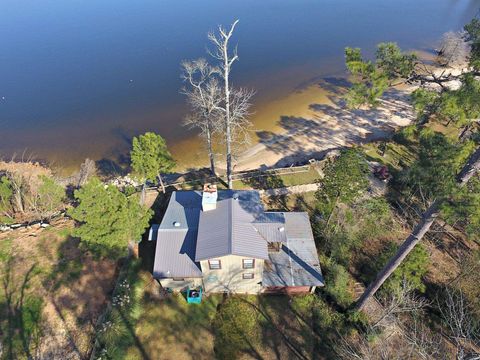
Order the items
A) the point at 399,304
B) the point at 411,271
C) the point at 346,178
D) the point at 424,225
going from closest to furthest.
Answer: the point at 424,225
the point at 399,304
the point at 411,271
the point at 346,178

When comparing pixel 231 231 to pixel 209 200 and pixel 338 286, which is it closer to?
pixel 209 200

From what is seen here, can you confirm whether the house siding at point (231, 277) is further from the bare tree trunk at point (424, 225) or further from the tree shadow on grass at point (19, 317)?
the tree shadow on grass at point (19, 317)

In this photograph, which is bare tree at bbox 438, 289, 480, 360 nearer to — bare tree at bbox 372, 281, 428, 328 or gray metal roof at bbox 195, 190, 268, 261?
bare tree at bbox 372, 281, 428, 328

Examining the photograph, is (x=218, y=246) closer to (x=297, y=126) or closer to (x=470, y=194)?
(x=470, y=194)

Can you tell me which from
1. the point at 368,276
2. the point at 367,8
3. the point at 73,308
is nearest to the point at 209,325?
the point at 73,308

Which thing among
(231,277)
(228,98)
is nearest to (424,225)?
(231,277)

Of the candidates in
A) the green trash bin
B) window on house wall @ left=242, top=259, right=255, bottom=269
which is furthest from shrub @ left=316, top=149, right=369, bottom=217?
the green trash bin
